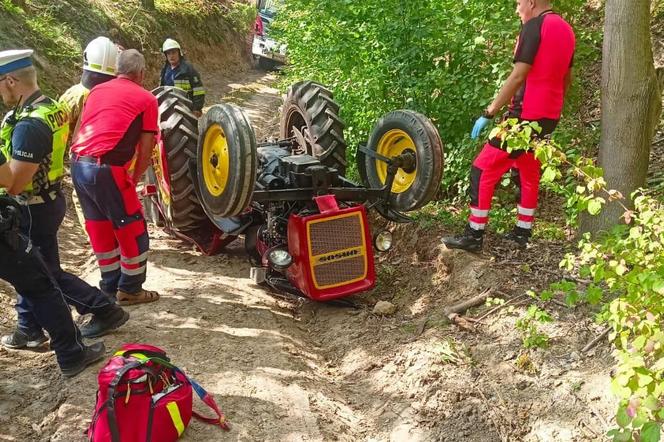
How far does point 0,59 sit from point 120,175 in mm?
1075

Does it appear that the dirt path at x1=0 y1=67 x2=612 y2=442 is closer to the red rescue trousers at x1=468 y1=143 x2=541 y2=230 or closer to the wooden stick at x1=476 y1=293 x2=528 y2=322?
the wooden stick at x1=476 y1=293 x2=528 y2=322

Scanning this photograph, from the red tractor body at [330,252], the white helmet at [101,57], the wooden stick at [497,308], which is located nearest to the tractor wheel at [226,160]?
the red tractor body at [330,252]

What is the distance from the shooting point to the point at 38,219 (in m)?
3.65

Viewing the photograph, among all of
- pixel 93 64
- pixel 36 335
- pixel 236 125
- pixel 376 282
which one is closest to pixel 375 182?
pixel 376 282

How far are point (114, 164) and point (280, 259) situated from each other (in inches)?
53.4

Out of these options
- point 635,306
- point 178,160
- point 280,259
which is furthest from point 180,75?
point 635,306

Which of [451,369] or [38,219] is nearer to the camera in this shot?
[451,369]

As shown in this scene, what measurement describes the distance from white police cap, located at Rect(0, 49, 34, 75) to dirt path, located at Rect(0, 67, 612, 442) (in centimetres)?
178

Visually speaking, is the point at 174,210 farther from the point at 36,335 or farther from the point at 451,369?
the point at 451,369

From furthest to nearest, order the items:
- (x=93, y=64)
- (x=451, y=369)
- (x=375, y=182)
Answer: (x=375, y=182) < (x=93, y=64) < (x=451, y=369)

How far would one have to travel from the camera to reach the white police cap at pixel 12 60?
3177mm

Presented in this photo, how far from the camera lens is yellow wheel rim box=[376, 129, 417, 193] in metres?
4.77

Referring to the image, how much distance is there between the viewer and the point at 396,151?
194 inches

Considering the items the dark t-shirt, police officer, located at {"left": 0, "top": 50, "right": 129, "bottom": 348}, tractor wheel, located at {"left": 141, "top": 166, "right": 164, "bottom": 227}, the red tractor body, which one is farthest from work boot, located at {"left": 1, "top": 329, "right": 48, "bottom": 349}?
the dark t-shirt
